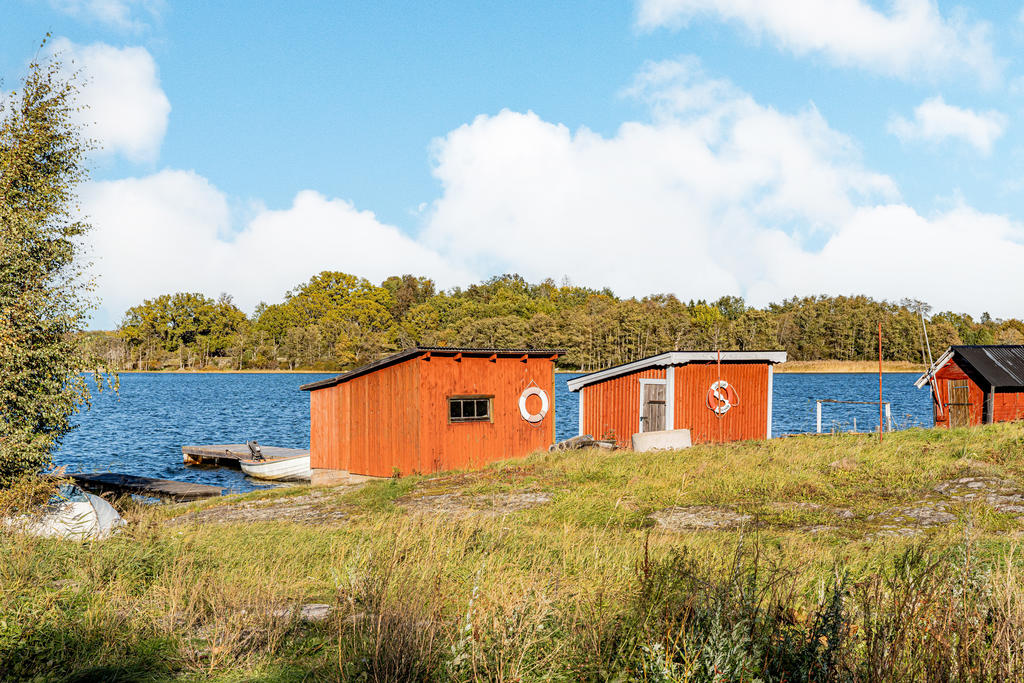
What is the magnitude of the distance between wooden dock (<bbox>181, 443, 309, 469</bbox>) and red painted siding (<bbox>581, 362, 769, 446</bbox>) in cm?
1200

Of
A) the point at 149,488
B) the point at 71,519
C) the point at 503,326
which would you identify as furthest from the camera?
the point at 503,326

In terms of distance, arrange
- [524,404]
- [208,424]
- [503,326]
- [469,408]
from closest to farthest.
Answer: [469,408]
[524,404]
[208,424]
[503,326]

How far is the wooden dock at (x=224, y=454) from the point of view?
96.3 ft

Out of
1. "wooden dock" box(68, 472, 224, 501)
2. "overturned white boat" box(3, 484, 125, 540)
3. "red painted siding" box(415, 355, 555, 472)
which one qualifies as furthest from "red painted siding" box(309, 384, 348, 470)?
"overturned white boat" box(3, 484, 125, 540)

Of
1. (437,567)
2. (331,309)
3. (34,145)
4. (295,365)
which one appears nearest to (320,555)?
(437,567)

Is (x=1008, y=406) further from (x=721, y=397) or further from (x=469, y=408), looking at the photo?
(x=469, y=408)

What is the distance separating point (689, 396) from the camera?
22.1 m

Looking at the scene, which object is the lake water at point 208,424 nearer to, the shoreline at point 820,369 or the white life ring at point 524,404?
the white life ring at point 524,404

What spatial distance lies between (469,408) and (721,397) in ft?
26.4

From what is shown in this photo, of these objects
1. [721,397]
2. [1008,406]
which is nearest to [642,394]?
[721,397]

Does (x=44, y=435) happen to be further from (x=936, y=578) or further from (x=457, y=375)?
(x=936, y=578)

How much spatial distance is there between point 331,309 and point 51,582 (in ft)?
459

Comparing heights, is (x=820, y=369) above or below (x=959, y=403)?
above

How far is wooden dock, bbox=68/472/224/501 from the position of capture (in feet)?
71.4
